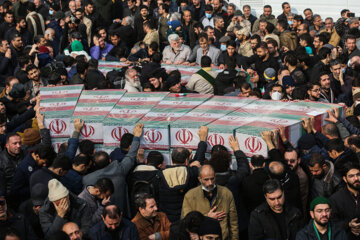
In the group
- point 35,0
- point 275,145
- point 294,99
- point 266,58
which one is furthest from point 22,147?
point 35,0

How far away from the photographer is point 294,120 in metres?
9.70

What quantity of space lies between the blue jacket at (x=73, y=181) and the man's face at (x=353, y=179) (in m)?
3.16

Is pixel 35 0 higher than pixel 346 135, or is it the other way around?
pixel 35 0

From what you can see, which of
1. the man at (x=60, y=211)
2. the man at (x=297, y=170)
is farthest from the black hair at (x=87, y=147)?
the man at (x=297, y=170)

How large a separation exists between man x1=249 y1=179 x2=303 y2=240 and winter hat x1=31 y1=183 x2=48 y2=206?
2279 millimetres

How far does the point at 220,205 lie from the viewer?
770 cm

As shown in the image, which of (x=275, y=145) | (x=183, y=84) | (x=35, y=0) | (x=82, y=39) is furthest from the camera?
(x=35, y=0)

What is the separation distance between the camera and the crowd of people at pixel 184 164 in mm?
7406

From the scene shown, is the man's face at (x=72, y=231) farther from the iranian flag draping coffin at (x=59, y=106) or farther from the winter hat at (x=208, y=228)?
the iranian flag draping coffin at (x=59, y=106)

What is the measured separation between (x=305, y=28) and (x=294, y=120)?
715 cm

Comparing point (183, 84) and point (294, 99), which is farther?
point (183, 84)

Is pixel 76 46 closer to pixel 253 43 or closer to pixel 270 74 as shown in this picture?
pixel 253 43

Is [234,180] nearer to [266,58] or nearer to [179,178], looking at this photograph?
[179,178]

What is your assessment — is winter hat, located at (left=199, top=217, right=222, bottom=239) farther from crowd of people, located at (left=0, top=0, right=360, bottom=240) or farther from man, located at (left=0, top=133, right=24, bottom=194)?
man, located at (left=0, top=133, right=24, bottom=194)
